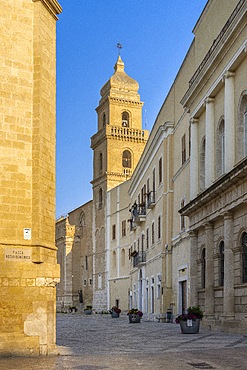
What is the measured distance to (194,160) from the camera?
28.9 metres

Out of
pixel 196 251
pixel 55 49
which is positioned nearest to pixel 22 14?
pixel 55 49

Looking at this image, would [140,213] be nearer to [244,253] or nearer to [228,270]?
[228,270]

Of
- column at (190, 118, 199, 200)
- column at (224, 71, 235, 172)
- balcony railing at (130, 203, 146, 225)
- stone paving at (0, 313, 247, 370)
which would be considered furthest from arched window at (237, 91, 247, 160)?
balcony railing at (130, 203, 146, 225)

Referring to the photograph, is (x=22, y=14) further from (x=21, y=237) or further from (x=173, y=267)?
(x=173, y=267)

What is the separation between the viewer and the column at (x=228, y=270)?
21.7m

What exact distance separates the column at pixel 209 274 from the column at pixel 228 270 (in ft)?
8.36

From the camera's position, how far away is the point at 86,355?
13.8 metres

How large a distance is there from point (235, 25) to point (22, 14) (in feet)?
30.2

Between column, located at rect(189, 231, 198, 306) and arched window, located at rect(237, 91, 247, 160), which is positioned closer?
arched window, located at rect(237, 91, 247, 160)

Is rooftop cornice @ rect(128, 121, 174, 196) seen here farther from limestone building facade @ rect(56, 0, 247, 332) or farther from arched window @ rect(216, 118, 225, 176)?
arched window @ rect(216, 118, 225, 176)

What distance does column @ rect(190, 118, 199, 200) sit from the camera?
28562mm

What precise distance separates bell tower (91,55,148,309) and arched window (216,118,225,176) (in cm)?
4334

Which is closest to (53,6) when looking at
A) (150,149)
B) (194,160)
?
(194,160)

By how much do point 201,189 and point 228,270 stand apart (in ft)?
22.3
